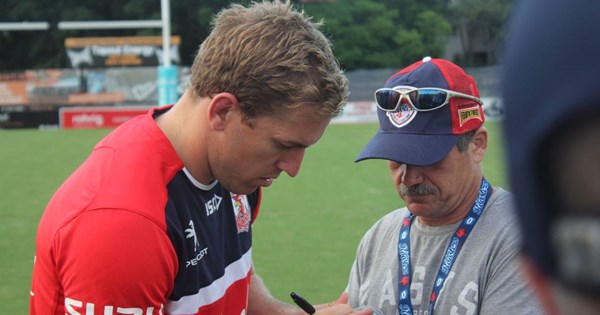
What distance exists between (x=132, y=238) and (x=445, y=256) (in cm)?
94

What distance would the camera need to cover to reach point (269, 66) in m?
2.32

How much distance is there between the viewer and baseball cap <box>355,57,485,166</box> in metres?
2.55

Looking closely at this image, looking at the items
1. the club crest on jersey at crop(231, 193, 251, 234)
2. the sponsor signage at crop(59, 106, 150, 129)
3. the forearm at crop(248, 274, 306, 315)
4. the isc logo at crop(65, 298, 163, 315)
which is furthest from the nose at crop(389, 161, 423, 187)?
the sponsor signage at crop(59, 106, 150, 129)

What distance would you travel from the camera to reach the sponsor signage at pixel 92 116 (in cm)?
2781

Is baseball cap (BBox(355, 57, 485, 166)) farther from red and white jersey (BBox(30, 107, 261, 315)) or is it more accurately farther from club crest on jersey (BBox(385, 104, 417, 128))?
red and white jersey (BBox(30, 107, 261, 315))

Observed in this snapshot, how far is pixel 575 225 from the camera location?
1.96 ft

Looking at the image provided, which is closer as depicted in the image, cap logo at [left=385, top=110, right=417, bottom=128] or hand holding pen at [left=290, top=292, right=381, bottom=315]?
hand holding pen at [left=290, top=292, right=381, bottom=315]

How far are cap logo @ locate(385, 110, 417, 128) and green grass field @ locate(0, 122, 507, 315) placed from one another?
0.88m

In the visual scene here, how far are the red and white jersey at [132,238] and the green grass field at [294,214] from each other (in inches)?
58.1

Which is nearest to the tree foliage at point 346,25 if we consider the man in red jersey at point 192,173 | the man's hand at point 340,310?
the man's hand at point 340,310

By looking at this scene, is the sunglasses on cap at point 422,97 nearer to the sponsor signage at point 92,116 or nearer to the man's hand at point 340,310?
the man's hand at point 340,310

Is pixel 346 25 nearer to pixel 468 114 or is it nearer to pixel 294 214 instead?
pixel 294 214

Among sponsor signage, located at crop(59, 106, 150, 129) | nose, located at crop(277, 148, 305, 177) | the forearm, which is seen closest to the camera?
nose, located at crop(277, 148, 305, 177)

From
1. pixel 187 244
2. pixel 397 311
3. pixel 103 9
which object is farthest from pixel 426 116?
pixel 103 9
